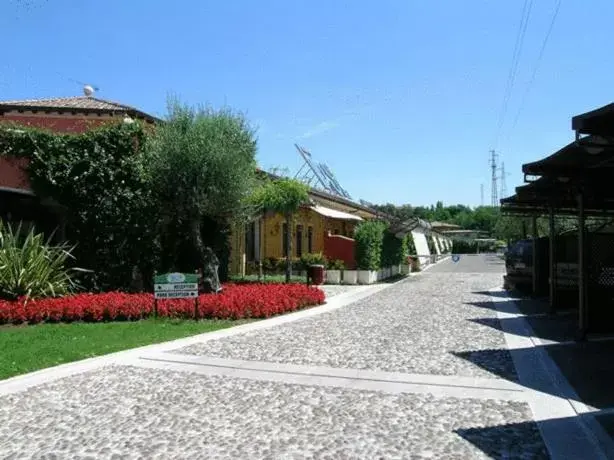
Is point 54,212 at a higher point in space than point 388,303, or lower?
higher

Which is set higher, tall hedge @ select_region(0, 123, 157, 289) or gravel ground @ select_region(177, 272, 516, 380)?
tall hedge @ select_region(0, 123, 157, 289)

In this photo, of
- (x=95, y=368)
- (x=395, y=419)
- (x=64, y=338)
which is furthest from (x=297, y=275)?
(x=395, y=419)

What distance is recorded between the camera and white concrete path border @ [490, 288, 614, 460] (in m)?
5.16

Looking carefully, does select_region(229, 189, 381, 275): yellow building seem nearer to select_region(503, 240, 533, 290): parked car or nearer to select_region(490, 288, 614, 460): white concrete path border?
select_region(503, 240, 533, 290): parked car

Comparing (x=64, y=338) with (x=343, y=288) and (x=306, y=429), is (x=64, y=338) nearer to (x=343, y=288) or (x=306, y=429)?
(x=306, y=429)

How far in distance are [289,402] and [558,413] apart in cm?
268

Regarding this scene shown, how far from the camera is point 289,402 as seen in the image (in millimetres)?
6773

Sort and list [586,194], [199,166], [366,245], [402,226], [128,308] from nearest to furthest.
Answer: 1. [586,194]
2. [128,308]
3. [199,166]
4. [366,245]
5. [402,226]

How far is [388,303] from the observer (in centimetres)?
1723

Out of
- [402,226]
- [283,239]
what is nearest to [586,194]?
[283,239]

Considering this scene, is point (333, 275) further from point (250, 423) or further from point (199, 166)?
point (250, 423)

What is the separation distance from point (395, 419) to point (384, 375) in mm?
1958

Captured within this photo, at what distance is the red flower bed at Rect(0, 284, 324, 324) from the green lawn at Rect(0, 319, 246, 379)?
0.42m

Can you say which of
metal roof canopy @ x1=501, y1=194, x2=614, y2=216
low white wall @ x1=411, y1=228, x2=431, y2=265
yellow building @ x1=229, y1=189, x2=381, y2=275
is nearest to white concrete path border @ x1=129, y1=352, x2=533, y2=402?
metal roof canopy @ x1=501, y1=194, x2=614, y2=216
